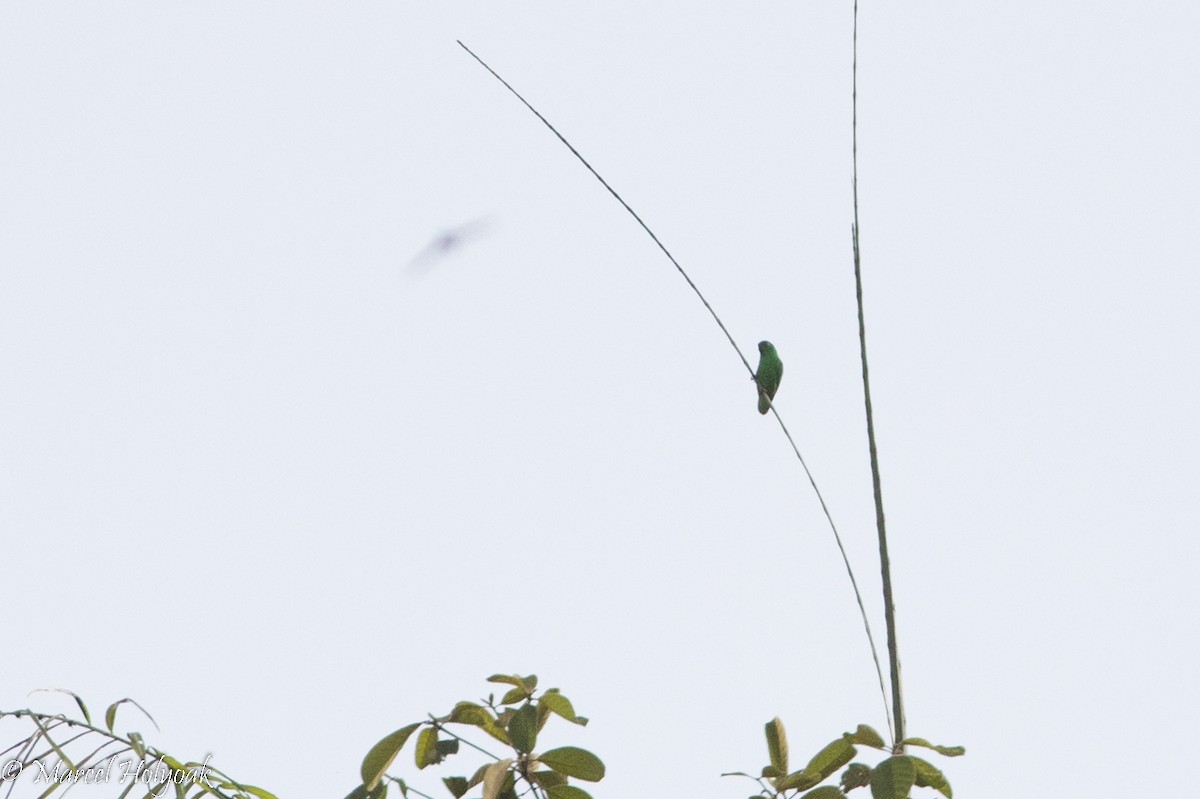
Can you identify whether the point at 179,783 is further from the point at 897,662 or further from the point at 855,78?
the point at 855,78

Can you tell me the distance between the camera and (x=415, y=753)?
1.02 metres

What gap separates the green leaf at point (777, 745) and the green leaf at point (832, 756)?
0.03 meters

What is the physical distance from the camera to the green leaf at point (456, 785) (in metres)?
1.01

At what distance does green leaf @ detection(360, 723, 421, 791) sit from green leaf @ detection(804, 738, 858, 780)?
34cm

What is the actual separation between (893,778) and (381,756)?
16.1 inches

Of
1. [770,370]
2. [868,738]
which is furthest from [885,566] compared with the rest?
[770,370]

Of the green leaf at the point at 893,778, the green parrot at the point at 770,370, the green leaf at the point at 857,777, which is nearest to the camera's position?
the green leaf at the point at 893,778

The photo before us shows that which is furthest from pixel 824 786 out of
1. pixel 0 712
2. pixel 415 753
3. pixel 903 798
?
pixel 0 712

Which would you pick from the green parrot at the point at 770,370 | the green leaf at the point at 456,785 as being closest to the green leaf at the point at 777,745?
the green leaf at the point at 456,785

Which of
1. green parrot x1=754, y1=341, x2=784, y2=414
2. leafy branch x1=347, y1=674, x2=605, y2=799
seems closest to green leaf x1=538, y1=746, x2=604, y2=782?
leafy branch x1=347, y1=674, x2=605, y2=799

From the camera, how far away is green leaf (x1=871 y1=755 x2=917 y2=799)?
89cm

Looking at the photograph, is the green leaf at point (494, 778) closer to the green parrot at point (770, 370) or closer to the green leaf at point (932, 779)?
the green leaf at point (932, 779)

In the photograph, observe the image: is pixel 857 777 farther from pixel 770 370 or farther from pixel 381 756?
pixel 770 370

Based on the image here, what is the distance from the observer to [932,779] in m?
0.96
